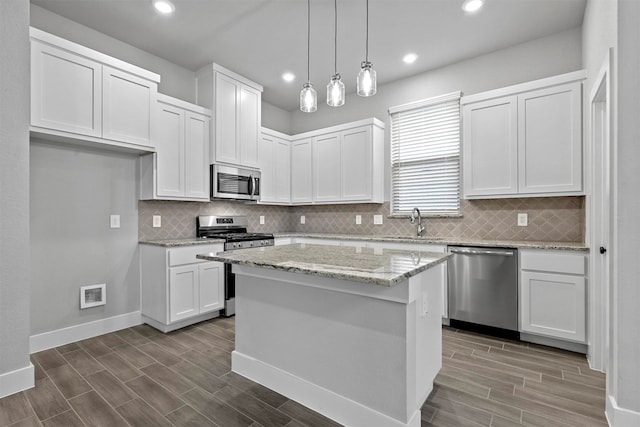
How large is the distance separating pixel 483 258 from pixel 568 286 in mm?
674

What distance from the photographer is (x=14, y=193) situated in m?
2.12

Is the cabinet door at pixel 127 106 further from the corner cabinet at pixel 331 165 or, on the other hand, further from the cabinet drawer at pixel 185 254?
the corner cabinet at pixel 331 165

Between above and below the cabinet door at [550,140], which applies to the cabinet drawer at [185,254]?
below

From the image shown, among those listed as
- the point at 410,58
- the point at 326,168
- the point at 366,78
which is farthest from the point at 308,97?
the point at 326,168

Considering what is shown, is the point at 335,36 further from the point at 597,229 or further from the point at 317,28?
the point at 597,229

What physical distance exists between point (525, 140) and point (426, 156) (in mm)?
1171

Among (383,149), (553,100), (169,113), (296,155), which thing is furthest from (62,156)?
(553,100)

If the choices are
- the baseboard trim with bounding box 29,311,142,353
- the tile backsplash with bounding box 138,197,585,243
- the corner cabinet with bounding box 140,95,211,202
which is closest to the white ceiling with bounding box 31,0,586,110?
the corner cabinet with bounding box 140,95,211,202

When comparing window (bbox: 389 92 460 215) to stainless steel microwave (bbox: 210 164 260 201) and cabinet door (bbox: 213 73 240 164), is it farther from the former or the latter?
cabinet door (bbox: 213 73 240 164)

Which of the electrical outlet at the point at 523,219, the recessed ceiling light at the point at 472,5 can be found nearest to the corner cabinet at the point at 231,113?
the recessed ceiling light at the point at 472,5

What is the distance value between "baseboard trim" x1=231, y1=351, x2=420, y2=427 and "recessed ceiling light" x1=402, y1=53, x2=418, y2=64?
349 cm

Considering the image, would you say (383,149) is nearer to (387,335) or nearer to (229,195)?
(229,195)

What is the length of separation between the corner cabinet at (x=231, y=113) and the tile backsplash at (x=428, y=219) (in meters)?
0.72

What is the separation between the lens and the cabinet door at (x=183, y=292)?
3.16 metres
